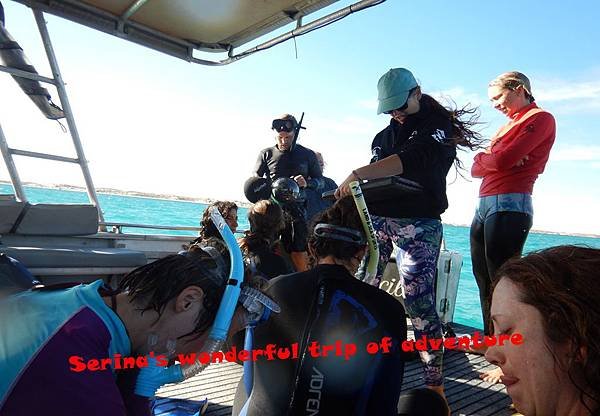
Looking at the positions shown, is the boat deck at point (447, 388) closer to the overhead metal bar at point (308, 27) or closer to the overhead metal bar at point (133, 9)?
the overhead metal bar at point (308, 27)

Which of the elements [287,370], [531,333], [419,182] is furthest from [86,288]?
Answer: [419,182]

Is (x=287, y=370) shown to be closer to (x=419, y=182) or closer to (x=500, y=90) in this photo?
(x=419, y=182)

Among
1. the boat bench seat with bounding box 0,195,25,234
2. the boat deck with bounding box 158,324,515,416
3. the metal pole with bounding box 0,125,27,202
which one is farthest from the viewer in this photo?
the metal pole with bounding box 0,125,27,202

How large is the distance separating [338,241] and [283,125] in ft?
8.31

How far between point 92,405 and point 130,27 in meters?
4.25

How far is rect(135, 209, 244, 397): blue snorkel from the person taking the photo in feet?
4.65

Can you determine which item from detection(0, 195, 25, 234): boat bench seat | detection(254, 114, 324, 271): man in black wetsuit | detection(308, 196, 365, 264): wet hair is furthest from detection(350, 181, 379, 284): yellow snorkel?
detection(0, 195, 25, 234): boat bench seat

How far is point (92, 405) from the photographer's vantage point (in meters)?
1.02

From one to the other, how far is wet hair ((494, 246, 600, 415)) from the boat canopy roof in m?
3.16

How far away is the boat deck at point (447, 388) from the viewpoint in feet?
9.36

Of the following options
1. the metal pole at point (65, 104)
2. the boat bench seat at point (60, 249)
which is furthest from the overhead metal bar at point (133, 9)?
the boat bench seat at point (60, 249)

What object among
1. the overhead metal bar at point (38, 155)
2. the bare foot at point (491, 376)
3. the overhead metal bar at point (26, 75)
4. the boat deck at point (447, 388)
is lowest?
the boat deck at point (447, 388)

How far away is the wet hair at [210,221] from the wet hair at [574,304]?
180 centimetres

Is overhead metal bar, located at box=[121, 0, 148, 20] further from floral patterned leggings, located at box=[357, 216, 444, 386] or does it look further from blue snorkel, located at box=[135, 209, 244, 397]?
blue snorkel, located at box=[135, 209, 244, 397]
